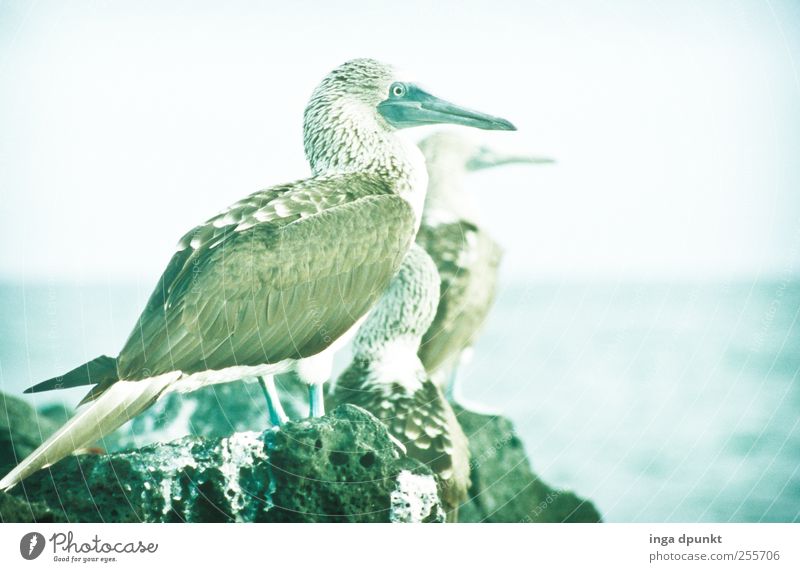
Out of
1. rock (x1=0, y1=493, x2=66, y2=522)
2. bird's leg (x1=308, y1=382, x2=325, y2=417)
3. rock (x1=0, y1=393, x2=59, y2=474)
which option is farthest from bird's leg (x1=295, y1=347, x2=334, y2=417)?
rock (x1=0, y1=393, x2=59, y2=474)

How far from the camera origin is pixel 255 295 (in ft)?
10.8

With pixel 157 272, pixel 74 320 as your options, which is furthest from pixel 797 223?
pixel 74 320

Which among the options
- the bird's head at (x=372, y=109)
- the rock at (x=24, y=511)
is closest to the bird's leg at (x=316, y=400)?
the bird's head at (x=372, y=109)

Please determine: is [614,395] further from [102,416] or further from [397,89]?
[102,416]

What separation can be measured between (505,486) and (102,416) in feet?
5.91

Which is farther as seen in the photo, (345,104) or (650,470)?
(650,470)

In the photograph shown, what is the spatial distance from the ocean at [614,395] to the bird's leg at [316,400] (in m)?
0.80

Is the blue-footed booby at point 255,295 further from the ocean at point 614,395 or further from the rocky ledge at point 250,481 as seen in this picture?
the ocean at point 614,395

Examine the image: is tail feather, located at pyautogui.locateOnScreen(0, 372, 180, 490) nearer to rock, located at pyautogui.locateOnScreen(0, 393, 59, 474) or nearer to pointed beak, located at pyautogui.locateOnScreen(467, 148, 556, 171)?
rock, located at pyautogui.locateOnScreen(0, 393, 59, 474)

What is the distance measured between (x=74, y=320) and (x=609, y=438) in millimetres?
2515

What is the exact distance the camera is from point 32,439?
389cm

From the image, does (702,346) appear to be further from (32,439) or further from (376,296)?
(32,439)

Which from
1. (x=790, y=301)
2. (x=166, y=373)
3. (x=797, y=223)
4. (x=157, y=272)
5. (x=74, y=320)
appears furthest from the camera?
(x=790, y=301)

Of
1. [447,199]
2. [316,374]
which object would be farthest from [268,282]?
[447,199]
